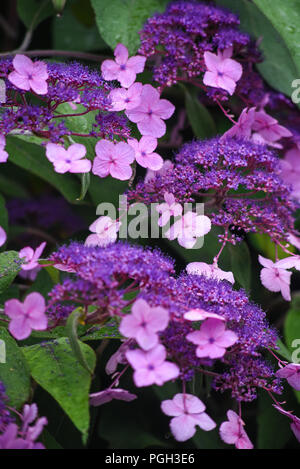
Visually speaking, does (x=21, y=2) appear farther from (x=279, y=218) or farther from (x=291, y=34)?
(x=279, y=218)

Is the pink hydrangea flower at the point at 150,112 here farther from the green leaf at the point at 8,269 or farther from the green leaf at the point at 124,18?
the green leaf at the point at 8,269

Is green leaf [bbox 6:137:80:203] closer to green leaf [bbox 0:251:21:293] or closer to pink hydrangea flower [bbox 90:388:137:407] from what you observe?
green leaf [bbox 0:251:21:293]

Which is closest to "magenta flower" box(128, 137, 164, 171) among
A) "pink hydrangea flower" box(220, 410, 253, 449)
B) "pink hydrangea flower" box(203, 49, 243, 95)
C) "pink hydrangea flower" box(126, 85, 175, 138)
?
"pink hydrangea flower" box(126, 85, 175, 138)

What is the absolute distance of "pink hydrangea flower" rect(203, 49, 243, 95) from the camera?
3.21 ft

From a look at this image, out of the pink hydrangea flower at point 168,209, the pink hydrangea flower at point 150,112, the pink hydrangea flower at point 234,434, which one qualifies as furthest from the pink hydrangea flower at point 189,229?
the pink hydrangea flower at point 234,434

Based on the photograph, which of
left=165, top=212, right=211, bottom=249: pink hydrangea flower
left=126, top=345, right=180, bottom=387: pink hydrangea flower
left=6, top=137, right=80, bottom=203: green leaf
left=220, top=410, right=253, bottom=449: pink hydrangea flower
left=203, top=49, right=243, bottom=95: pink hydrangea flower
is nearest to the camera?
left=126, top=345, right=180, bottom=387: pink hydrangea flower

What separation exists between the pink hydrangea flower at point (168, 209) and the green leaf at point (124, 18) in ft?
0.94

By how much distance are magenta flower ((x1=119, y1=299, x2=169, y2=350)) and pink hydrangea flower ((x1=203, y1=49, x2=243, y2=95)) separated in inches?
18.2

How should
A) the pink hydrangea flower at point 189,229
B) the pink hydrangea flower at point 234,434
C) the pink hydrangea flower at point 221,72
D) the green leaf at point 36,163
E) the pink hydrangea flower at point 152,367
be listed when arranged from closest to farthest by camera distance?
the pink hydrangea flower at point 152,367 < the pink hydrangea flower at point 234,434 < the pink hydrangea flower at point 189,229 < the pink hydrangea flower at point 221,72 < the green leaf at point 36,163

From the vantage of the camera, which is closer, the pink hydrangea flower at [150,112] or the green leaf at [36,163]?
the pink hydrangea flower at [150,112]

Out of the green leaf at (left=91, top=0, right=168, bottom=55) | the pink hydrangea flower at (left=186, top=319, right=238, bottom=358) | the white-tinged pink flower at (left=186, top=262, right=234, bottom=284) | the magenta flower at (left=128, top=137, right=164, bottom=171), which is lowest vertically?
the white-tinged pink flower at (left=186, top=262, right=234, bottom=284)

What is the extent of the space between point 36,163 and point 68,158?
14.8 inches

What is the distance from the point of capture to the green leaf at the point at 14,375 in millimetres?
699
